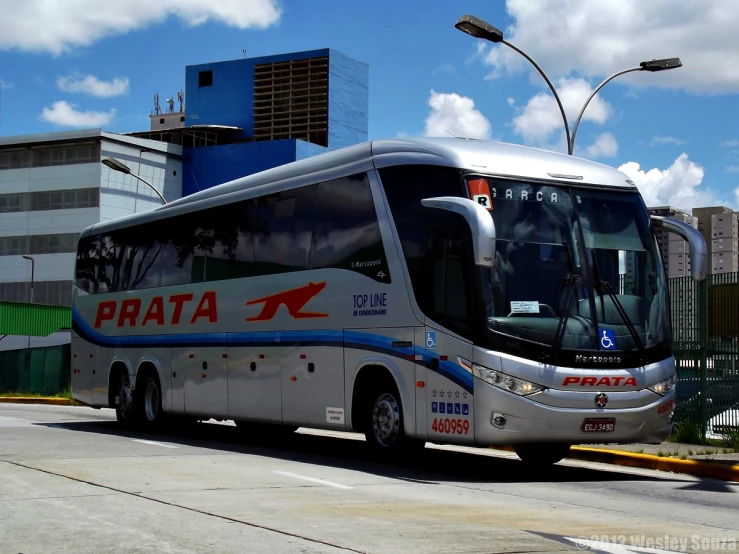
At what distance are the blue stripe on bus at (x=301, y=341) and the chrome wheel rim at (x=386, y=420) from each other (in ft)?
2.12

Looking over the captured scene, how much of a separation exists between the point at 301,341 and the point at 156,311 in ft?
17.4

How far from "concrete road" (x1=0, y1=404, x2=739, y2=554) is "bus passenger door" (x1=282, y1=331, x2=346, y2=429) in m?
0.58

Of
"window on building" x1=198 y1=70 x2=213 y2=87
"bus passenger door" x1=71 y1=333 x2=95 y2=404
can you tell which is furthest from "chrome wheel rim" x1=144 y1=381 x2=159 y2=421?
"window on building" x1=198 y1=70 x2=213 y2=87

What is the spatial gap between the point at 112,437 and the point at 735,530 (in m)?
11.7

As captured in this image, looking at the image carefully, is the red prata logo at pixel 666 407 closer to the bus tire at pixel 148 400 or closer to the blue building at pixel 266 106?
the bus tire at pixel 148 400

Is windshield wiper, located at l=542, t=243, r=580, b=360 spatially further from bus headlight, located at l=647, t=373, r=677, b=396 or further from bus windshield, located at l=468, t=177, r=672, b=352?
bus headlight, located at l=647, t=373, r=677, b=396

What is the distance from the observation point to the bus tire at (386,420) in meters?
13.4

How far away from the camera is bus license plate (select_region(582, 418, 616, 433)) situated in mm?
12242

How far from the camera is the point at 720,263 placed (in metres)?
76.6

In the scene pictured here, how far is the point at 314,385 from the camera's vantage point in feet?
49.6

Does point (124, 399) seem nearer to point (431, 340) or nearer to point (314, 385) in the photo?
point (314, 385)

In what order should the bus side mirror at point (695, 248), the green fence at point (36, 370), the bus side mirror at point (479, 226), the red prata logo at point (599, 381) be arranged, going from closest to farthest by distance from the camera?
the bus side mirror at point (479, 226) < the red prata logo at point (599, 381) < the bus side mirror at point (695, 248) < the green fence at point (36, 370)

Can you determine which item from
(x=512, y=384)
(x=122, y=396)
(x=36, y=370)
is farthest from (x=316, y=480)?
(x=36, y=370)

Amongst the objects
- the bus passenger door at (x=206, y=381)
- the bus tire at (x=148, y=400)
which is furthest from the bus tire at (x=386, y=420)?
the bus tire at (x=148, y=400)
